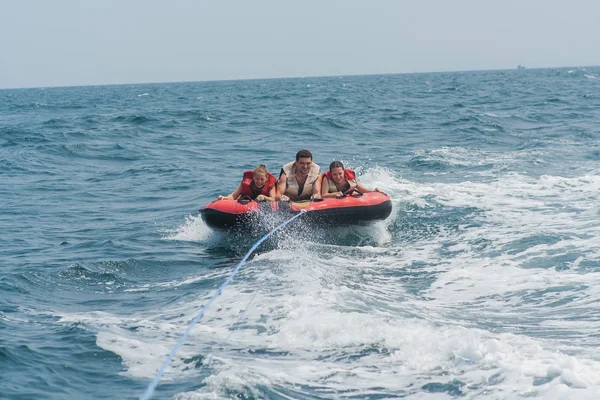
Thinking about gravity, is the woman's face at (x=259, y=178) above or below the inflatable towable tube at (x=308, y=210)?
above

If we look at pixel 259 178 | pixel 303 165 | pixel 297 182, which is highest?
pixel 303 165

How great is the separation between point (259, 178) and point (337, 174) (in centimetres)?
109

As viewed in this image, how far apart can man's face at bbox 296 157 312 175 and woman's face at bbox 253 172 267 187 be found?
506 millimetres

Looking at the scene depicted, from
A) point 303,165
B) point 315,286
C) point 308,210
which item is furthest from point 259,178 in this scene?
point 315,286

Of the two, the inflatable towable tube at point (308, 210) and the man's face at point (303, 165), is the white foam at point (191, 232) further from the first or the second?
the man's face at point (303, 165)

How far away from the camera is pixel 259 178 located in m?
9.80

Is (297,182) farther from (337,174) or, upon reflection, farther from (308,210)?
(308,210)

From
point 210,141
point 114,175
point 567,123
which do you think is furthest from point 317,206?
point 567,123

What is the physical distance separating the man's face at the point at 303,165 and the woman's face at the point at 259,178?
506 millimetres

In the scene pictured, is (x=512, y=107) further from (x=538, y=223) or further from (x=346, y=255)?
(x=346, y=255)

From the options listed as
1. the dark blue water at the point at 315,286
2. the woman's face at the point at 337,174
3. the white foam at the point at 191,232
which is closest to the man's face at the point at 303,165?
the woman's face at the point at 337,174

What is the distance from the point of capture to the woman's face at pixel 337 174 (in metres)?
10.0

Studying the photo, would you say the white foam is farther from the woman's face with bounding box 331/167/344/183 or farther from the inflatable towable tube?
the woman's face with bounding box 331/167/344/183

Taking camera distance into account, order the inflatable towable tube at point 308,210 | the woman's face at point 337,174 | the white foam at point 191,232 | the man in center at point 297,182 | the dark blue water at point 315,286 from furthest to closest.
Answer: the white foam at point 191,232
the man in center at point 297,182
the woman's face at point 337,174
the inflatable towable tube at point 308,210
the dark blue water at point 315,286
